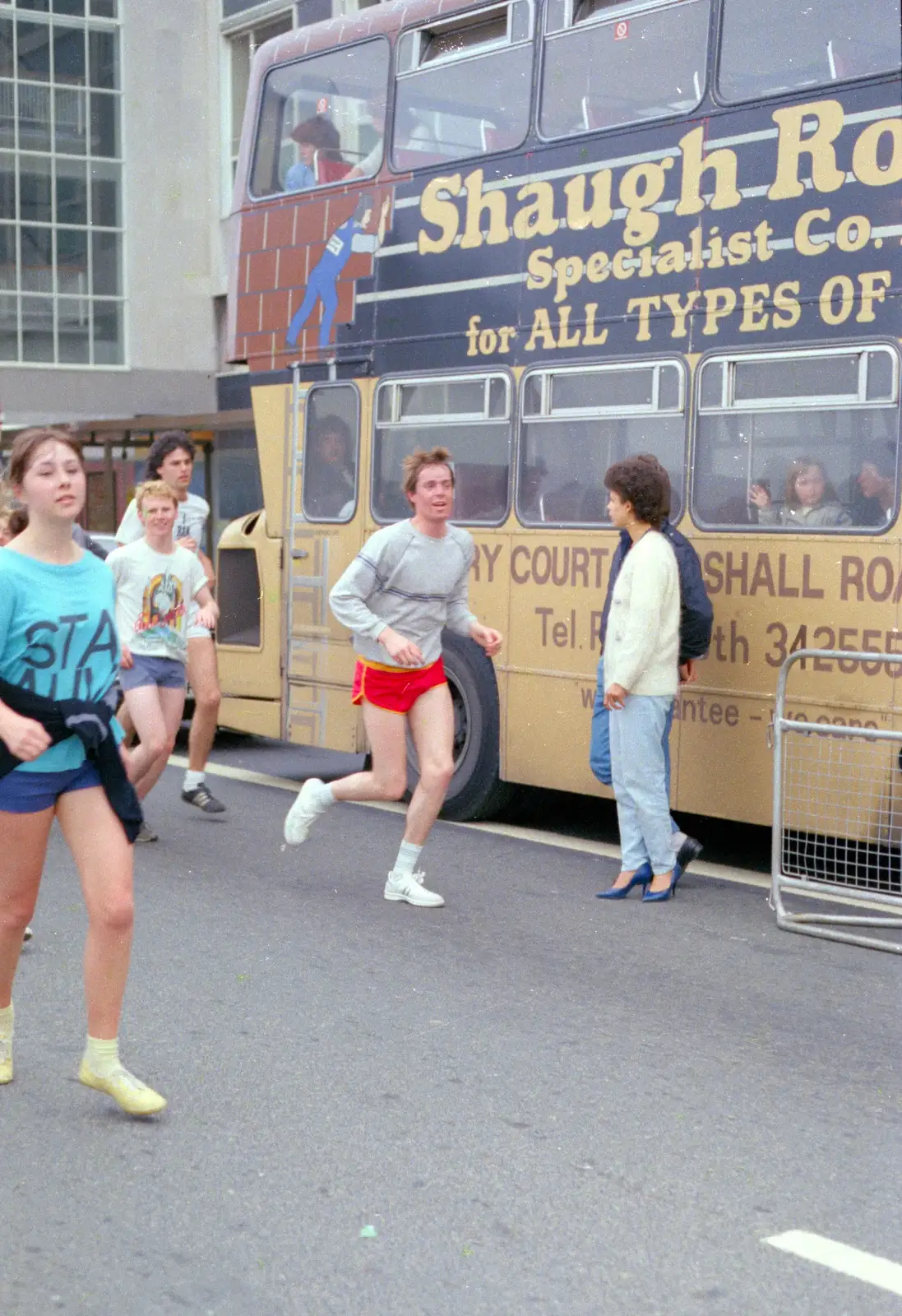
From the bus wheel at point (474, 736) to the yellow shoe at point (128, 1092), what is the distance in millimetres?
5070

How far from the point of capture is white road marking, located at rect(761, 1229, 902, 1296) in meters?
3.78

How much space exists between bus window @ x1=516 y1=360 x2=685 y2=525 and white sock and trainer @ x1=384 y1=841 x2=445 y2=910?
2135 millimetres

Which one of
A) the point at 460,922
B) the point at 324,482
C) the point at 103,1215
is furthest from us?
the point at 324,482

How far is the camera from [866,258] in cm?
771

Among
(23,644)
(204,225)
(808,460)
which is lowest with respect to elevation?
(23,644)

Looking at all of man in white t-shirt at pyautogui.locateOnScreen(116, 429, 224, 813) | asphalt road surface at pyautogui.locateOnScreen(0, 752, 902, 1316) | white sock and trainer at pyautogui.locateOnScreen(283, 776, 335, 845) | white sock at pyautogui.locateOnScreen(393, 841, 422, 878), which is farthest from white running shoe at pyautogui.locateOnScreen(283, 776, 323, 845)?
man in white t-shirt at pyautogui.locateOnScreen(116, 429, 224, 813)

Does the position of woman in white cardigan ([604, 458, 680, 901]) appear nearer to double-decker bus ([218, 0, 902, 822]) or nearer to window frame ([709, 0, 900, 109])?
double-decker bus ([218, 0, 902, 822])

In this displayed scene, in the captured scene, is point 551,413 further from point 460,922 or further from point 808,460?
point 460,922

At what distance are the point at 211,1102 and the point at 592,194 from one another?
217 inches

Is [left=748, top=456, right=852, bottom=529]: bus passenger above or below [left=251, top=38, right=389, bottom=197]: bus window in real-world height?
below

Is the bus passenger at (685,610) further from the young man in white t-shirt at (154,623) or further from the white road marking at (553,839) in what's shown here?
the young man in white t-shirt at (154,623)

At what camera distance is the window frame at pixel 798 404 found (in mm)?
7668

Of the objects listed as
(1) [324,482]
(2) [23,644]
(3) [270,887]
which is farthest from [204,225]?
(2) [23,644]

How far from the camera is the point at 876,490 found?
7.75 meters
